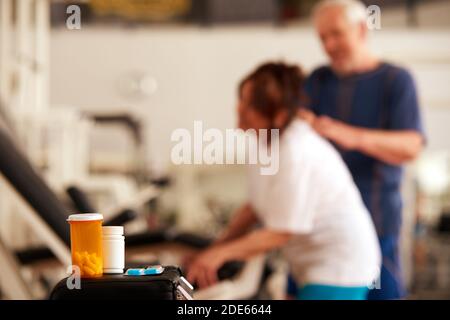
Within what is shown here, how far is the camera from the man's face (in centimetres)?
192

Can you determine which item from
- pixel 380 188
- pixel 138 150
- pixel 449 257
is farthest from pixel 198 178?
pixel 380 188

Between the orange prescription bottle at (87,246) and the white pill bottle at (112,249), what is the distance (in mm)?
18

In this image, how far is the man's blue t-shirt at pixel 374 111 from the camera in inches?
78.8

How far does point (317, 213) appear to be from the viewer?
160 cm

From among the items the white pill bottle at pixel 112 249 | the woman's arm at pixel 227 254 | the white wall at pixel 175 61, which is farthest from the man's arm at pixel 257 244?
the white wall at pixel 175 61

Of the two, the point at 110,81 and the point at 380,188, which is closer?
the point at 380,188

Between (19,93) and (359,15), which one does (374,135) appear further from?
(19,93)

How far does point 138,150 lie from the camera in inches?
182

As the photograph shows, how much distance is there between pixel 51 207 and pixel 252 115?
18.2 inches

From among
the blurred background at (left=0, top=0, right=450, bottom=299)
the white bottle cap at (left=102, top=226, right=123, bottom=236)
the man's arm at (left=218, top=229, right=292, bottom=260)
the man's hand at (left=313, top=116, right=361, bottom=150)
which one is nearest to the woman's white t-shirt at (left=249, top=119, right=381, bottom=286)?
the man's arm at (left=218, top=229, right=292, bottom=260)

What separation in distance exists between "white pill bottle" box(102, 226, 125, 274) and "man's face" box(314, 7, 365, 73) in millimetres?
1050

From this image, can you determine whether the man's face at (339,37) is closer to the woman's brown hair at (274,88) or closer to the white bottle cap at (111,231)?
the woman's brown hair at (274,88)

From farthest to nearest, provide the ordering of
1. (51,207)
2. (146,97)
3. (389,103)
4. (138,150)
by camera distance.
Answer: (146,97)
(138,150)
(389,103)
(51,207)

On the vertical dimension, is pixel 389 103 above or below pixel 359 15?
below
